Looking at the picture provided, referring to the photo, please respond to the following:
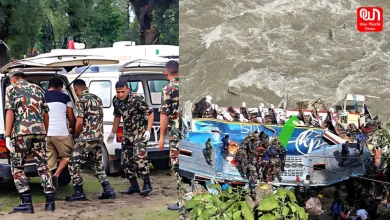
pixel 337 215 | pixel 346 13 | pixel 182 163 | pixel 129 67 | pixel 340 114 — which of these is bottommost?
pixel 337 215

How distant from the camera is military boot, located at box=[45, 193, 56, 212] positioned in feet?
14.6

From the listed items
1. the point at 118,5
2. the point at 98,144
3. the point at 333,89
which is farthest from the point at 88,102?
the point at 333,89

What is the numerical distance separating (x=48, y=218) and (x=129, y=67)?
1.19m

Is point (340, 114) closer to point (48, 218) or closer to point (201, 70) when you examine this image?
point (201, 70)

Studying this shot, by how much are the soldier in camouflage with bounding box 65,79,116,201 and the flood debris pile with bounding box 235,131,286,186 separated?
0.98 metres

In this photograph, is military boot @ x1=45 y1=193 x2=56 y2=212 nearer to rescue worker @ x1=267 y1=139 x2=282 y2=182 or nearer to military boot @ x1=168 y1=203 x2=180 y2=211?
military boot @ x1=168 y1=203 x2=180 y2=211

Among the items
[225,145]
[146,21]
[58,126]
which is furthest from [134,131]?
[146,21]

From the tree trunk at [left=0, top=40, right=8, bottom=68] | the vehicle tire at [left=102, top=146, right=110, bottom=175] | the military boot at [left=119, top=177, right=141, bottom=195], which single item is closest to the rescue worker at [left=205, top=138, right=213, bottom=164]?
the military boot at [left=119, top=177, right=141, bottom=195]

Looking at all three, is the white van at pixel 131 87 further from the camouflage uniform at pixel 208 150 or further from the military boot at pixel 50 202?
the military boot at pixel 50 202

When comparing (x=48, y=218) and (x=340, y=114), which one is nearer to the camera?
(x=48, y=218)

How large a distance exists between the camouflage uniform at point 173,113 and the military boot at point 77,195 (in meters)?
0.67

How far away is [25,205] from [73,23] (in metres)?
1.34

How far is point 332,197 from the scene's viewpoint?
4891 mm

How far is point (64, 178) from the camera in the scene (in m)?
4.47
